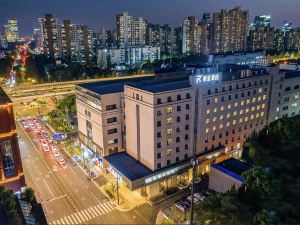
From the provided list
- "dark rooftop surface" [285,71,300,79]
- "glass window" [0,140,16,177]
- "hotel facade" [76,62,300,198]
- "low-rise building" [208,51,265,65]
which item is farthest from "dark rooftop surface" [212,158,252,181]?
"low-rise building" [208,51,265,65]

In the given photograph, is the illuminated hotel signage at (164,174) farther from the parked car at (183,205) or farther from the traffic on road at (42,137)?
the traffic on road at (42,137)

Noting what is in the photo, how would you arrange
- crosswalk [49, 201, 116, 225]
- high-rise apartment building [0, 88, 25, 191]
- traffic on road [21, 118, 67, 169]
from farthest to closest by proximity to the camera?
1. traffic on road [21, 118, 67, 169]
2. crosswalk [49, 201, 116, 225]
3. high-rise apartment building [0, 88, 25, 191]

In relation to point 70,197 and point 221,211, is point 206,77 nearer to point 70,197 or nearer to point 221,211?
point 221,211

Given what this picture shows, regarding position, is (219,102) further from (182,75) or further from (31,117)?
(31,117)

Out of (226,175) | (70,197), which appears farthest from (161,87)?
(70,197)

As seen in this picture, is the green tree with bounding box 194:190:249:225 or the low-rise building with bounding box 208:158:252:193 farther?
the low-rise building with bounding box 208:158:252:193

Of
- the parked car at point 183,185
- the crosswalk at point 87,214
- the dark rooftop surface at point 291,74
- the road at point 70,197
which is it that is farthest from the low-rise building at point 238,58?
the crosswalk at point 87,214

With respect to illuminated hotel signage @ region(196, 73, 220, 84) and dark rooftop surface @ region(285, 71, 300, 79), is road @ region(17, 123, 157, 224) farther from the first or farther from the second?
dark rooftop surface @ region(285, 71, 300, 79)
